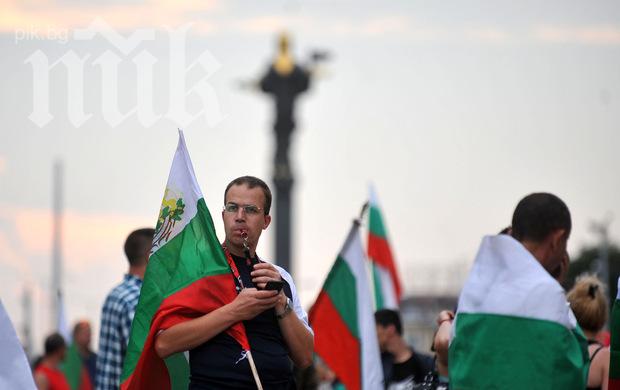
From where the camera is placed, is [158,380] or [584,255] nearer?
[158,380]

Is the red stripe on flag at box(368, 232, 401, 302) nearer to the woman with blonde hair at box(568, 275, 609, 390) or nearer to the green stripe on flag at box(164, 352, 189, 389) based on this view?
the woman with blonde hair at box(568, 275, 609, 390)

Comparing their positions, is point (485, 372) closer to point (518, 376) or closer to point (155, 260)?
point (518, 376)

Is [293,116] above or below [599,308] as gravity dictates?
above

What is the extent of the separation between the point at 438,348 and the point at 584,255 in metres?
69.8

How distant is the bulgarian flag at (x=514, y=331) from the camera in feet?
21.4

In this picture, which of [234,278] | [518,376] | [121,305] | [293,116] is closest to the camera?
[518,376]

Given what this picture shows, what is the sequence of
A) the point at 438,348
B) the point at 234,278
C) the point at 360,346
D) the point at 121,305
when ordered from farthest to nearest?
the point at 360,346 → the point at 121,305 → the point at 438,348 → the point at 234,278

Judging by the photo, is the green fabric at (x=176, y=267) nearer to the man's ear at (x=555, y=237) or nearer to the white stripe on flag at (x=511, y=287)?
the white stripe on flag at (x=511, y=287)

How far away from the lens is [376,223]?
630 inches

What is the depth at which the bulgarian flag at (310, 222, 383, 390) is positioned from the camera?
38.3 ft

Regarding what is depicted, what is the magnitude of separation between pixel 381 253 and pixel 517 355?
9.26 metres

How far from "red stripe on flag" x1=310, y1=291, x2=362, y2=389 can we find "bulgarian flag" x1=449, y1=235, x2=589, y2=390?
16.3 feet

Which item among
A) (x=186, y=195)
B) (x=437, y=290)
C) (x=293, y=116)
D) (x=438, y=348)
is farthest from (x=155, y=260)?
(x=437, y=290)

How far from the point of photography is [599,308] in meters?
8.63
